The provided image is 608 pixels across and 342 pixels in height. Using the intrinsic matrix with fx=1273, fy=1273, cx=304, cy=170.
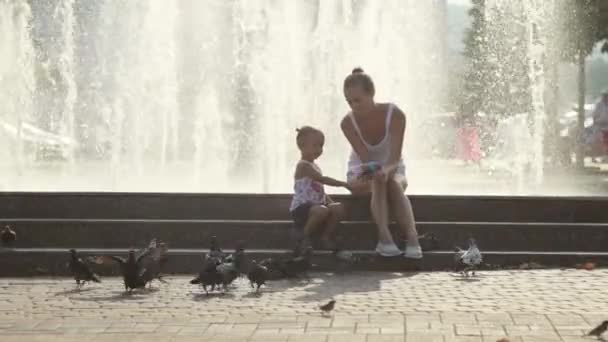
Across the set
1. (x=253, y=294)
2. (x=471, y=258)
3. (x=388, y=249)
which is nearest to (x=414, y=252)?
(x=388, y=249)

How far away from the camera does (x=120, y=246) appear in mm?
11438

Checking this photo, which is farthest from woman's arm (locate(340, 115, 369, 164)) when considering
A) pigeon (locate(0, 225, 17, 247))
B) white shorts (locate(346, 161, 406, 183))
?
pigeon (locate(0, 225, 17, 247))

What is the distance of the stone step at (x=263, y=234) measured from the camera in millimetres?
11242

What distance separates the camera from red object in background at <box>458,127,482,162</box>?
119 feet

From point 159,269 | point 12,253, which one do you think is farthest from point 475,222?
point 12,253

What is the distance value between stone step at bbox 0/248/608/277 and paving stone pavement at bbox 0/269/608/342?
25 centimetres

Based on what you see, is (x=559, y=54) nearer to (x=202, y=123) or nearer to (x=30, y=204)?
(x=202, y=123)

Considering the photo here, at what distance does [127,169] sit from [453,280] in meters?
14.7

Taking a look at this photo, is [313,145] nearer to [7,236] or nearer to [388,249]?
[388,249]

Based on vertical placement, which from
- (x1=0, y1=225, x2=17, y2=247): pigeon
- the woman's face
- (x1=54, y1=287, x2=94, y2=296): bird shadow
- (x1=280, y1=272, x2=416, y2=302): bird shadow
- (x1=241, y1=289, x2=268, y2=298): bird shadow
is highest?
the woman's face

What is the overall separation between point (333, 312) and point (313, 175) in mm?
2766

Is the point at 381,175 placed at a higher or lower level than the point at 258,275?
higher

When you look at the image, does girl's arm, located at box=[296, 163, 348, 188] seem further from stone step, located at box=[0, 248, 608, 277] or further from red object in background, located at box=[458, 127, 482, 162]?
red object in background, located at box=[458, 127, 482, 162]

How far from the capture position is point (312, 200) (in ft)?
35.9
